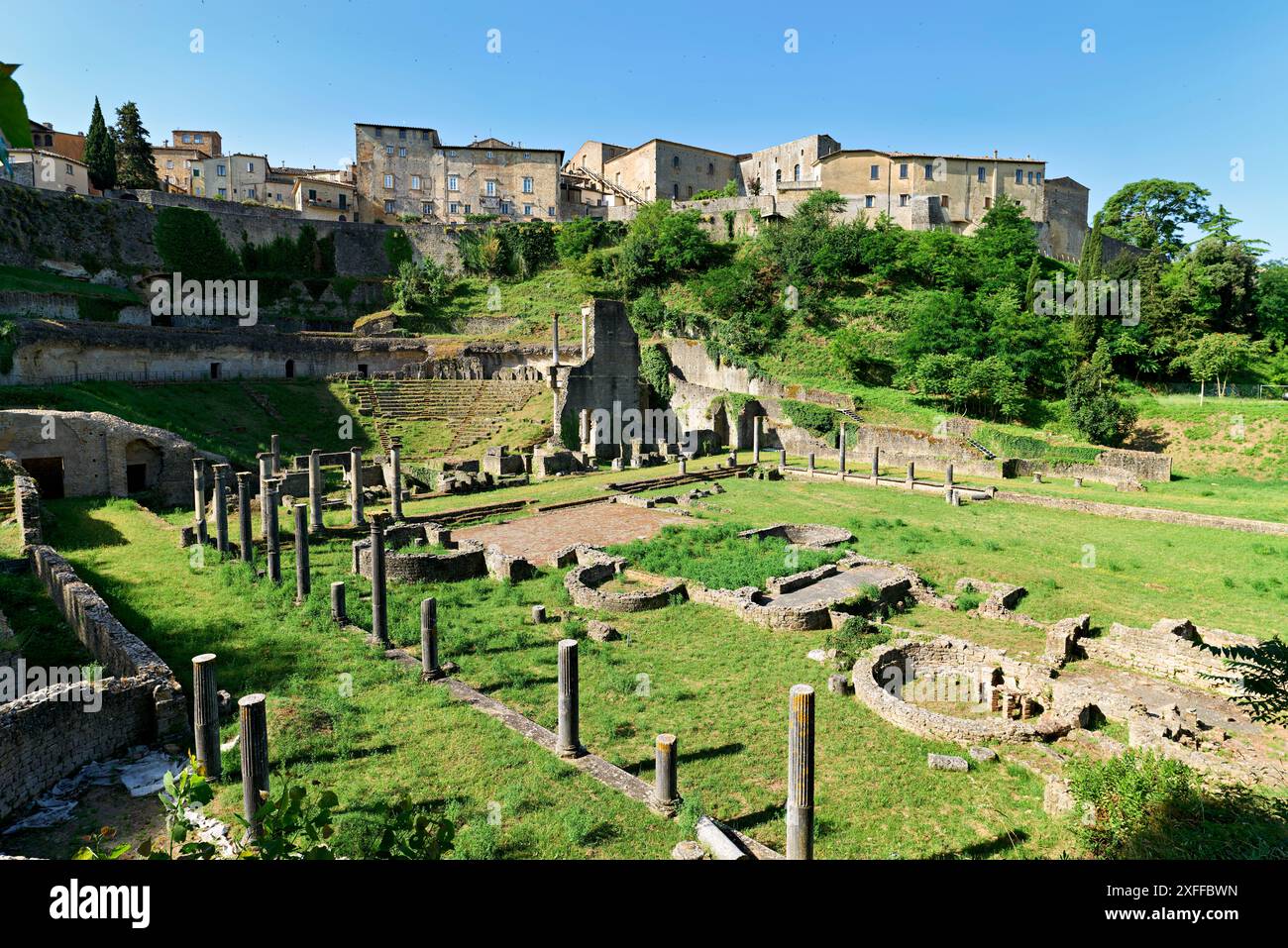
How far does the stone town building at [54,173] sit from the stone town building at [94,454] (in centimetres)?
3549

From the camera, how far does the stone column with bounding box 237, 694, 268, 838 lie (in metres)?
8.02

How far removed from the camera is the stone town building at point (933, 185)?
63.2m

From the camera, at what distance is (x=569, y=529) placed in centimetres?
2442

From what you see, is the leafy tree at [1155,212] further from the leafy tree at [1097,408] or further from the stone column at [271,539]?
the stone column at [271,539]

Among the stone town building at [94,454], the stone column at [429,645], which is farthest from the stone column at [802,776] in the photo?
the stone town building at [94,454]

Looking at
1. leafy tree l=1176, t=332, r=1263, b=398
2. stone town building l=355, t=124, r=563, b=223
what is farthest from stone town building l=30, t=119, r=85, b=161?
leafy tree l=1176, t=332, r=1263, b=398

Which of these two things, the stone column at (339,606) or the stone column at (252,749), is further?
the stone column at (339,606)

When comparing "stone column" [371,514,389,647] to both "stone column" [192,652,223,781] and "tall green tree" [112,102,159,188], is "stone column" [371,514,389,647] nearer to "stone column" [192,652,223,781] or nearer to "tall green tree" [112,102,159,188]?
"stone column" [192,652,223,781]

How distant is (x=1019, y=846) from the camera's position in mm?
8094

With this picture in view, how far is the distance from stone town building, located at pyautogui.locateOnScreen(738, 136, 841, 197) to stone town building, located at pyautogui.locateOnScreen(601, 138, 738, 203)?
6.19 feet

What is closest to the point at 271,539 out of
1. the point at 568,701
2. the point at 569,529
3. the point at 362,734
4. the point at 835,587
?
the point at 362,734

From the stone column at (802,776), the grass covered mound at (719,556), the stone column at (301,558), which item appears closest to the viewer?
the stone column at (802,776)
